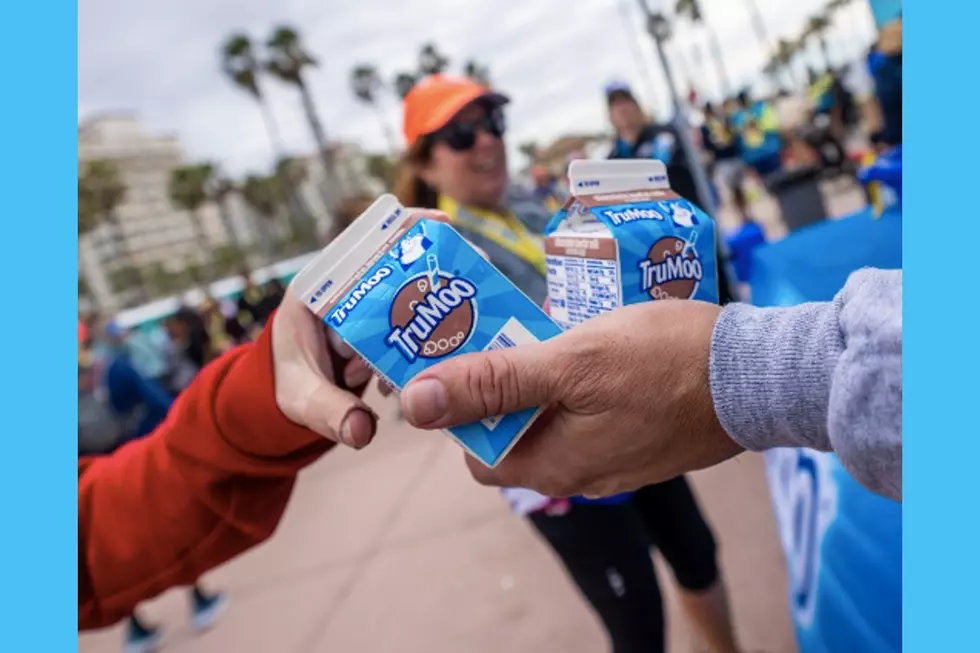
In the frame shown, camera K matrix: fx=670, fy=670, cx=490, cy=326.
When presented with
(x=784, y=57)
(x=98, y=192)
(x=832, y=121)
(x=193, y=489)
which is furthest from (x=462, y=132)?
(x=784, y=57)

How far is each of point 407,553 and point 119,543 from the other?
182cm

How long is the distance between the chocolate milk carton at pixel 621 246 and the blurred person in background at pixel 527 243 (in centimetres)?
44

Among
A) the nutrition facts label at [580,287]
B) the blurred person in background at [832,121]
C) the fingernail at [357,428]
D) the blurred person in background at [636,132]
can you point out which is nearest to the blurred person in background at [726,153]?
the blurred person in background at [832,121]

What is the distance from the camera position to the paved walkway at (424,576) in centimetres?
207

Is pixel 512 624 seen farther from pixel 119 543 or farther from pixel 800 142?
pixel 800 142

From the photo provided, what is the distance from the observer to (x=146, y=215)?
6069 cm

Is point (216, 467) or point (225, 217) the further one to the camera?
point (225, 217)

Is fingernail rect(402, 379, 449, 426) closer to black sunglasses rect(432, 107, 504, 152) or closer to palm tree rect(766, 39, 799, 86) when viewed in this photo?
black sunglasses rect(432, 107, 504, 152)

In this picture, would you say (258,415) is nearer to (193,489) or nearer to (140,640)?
(193,489)

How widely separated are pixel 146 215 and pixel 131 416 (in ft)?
213

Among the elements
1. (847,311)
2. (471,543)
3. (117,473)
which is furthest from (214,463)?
(471,543)

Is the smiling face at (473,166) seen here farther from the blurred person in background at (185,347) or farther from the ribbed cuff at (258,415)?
the blurred person in background at (185,347)

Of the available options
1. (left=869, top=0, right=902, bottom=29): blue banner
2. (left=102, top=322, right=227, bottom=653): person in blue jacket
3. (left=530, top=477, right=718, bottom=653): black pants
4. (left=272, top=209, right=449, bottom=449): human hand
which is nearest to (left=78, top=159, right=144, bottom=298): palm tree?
(left=102, top=322, right=227, bottom=653): person in blue jacket

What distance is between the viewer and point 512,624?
7.09ft
